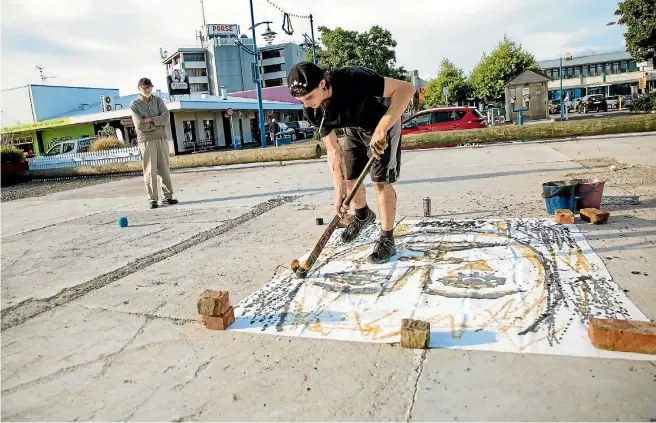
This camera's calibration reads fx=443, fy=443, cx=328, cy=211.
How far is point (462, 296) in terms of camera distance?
109 inches

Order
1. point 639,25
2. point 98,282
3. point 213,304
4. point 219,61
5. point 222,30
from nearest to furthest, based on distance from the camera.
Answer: point 213,304 < point 98,282 < point 639,25 < point 222,30 < point 219,61

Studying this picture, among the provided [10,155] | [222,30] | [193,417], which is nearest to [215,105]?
[10,155]

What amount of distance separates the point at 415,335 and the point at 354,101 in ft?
5.82

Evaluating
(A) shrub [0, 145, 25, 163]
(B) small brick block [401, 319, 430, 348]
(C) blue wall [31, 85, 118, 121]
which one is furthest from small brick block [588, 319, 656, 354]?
(C) blue wall [31, 85, 118, 121]

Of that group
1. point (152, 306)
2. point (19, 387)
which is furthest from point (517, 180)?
point (19, 387)

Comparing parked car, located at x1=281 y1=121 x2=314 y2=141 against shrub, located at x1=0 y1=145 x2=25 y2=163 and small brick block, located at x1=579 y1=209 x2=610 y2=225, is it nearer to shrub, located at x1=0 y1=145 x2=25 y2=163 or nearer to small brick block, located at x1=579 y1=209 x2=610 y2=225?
shrub, located at x1=0 y1=145 x2=25 y2=163

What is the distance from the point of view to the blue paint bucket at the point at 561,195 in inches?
173

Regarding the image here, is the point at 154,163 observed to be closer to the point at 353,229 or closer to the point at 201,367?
the point at 353,229

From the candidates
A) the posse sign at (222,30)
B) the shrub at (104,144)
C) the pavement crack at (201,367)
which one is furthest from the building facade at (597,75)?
the pavement crack at (201,367)

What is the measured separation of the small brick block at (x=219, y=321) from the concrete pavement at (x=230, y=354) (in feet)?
0.16

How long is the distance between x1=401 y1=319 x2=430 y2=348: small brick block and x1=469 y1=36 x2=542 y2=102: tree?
39798 mm

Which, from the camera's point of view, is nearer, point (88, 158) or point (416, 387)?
point (416, 387)

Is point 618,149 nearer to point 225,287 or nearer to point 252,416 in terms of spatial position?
point 225,287

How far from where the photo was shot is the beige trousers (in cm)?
734
